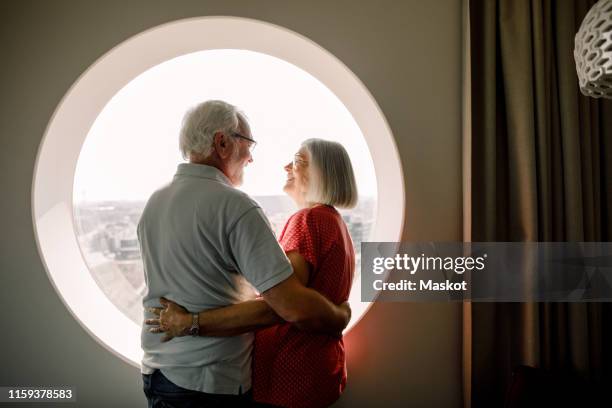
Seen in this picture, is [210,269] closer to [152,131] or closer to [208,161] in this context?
[208,161]

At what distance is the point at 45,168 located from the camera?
173 cm

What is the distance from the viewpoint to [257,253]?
3.57ft

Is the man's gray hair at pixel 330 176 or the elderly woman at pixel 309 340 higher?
the man's gray hair at pixel 330 176

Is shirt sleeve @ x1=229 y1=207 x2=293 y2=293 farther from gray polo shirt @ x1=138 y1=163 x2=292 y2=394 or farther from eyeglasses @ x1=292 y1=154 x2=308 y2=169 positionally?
eyeglasses @ x1=292 y1=154 x2=308 y2=169

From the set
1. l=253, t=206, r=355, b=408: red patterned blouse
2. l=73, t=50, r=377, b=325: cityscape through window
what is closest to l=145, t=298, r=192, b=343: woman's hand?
l=253, t=206, r=355, b=408: red patterned blouse

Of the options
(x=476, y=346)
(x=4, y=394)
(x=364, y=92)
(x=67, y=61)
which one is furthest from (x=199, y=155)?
Answer: (x=4, y=394)

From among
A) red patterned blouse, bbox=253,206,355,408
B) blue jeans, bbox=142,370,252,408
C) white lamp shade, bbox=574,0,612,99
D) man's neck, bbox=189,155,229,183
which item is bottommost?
blue jeans, bbox=142,370,252,408

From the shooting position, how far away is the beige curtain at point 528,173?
5.26 ft

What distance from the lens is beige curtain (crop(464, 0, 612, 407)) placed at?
1604mm

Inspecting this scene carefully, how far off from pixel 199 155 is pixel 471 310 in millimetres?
1150

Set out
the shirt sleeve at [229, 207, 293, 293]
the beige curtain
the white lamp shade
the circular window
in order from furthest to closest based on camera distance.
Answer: the circular window < the beige curtain < the shirt sleeve at [229, 207, 293, 293] < the white lamp shade

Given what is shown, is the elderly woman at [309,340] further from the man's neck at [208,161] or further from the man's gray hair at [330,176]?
the man's neck at [208,161]

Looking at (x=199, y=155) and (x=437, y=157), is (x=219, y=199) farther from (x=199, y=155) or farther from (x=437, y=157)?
(x=437, y=157)

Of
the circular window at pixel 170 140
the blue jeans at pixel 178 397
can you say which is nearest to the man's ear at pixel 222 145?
the blue jeans at pixel 178 397
